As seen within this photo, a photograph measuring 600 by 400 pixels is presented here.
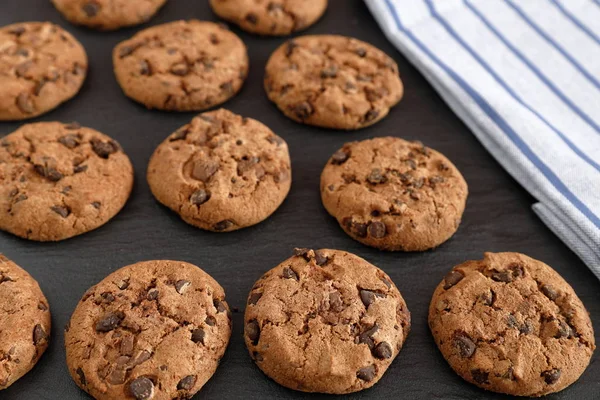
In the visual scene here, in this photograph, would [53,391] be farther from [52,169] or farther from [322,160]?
[322,160]

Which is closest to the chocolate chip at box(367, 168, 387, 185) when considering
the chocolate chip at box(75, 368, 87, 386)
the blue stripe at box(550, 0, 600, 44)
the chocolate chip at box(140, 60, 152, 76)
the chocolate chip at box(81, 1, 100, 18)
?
the chocolate chip at box(140, 60, 152, 76)

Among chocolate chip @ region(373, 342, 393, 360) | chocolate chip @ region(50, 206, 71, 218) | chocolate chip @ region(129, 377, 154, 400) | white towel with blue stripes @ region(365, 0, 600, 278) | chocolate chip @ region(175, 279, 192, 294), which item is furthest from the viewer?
white towel with blue stripes @ region(365, 0, 600, 278)

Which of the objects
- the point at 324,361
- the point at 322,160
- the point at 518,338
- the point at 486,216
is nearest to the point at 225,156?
the point at 322,160

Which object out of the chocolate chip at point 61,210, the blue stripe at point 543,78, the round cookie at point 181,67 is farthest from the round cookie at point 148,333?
the blue stripe at point 543,78

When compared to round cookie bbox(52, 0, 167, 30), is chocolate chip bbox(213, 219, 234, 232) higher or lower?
lower

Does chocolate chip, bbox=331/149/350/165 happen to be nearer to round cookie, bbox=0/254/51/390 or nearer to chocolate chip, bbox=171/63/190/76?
chocolate chip, bbox=171/63/190/76

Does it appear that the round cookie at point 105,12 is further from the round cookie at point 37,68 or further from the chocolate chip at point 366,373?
the chocolate chip at point 366,373
